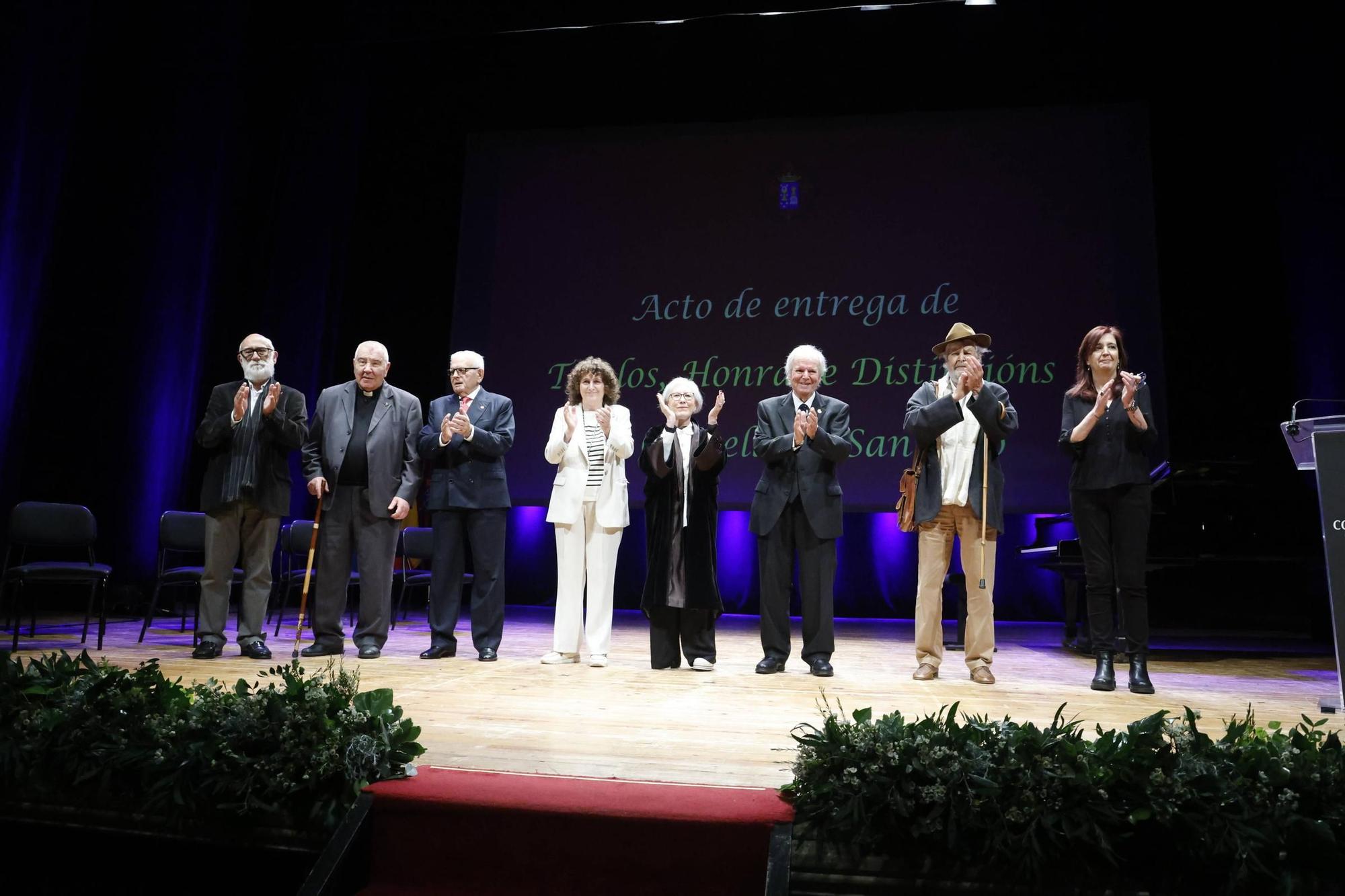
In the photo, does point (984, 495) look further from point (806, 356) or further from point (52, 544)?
point (52, 544)

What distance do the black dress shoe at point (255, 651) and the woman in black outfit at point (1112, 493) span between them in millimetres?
3714

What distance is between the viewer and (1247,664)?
502cm

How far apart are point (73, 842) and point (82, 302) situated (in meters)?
5.44

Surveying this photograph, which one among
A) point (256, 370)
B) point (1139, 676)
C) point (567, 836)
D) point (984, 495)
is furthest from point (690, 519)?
point (567, 836)

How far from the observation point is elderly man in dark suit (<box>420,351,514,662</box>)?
185 inches

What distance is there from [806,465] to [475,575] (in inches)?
72.4

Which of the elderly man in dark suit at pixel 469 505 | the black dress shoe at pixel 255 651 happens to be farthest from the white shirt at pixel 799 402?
the black dress shoe at pixel 255 651

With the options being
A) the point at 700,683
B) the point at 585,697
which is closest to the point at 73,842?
the point at 585,697

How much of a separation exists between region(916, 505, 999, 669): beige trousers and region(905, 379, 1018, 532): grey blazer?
7cm

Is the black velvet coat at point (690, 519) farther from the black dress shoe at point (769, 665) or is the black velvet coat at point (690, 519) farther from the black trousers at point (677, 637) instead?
the black dress shoe at point (769, 665)

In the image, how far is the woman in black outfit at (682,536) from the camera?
4.32m

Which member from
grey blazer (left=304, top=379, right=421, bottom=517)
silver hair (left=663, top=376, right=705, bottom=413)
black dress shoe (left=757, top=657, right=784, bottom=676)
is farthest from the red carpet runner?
grey blazer (left=304, top=379, right=421, bottom=517)

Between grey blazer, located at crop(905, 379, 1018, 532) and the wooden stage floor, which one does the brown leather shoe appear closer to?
the wooden stage floor

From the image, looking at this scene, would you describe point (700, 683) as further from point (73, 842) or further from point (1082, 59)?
point (1082, 59)
